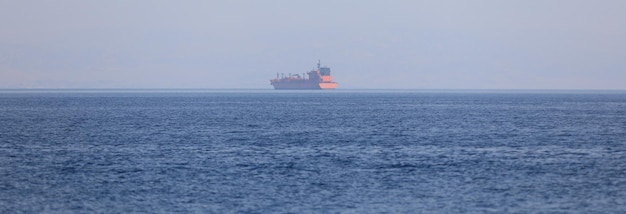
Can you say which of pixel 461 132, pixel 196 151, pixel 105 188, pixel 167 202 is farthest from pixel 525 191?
pixel 461 132

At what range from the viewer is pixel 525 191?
102 feet

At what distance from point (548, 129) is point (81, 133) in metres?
33.9

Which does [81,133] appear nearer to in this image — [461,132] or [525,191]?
[461,132]

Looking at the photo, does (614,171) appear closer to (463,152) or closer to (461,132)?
(463,152)

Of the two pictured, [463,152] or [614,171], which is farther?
[463,152]

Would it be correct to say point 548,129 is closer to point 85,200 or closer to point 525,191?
point 525,191

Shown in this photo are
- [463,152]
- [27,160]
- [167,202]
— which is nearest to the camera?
[167,202]

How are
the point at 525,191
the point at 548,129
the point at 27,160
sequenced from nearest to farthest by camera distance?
the point at 525,191 < the point at 27,160 < the point at 548,129

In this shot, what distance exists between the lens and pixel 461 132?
62.0 metres

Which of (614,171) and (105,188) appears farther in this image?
(614,171)

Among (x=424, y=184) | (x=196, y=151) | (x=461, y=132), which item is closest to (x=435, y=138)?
(x=461, y=132)

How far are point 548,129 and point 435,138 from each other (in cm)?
1480

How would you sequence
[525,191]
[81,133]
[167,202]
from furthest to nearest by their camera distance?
[81,133] → [525,191] → [167,202]

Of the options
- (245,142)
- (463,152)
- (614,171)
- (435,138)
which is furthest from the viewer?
(435,138)
